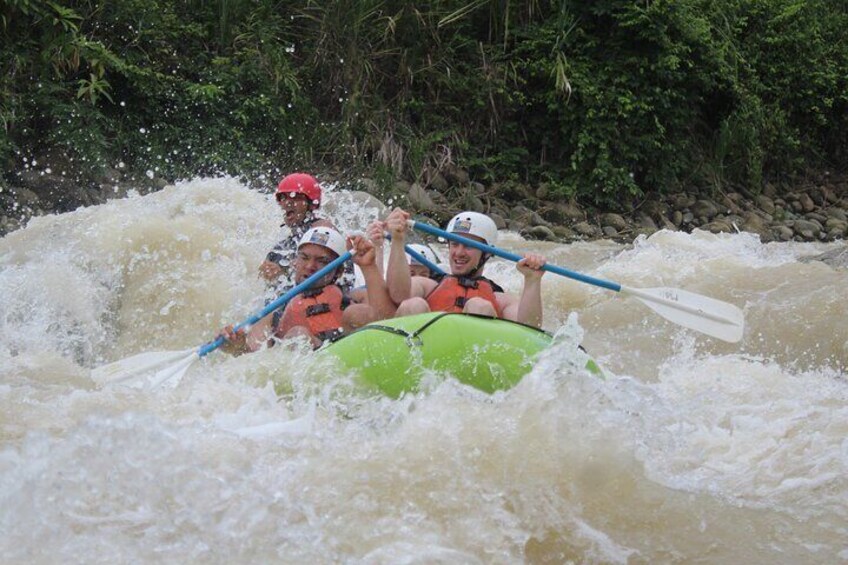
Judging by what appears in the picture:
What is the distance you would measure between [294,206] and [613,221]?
23.4 ft

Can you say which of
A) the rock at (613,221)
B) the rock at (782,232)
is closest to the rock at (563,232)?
the rock at (613,221)

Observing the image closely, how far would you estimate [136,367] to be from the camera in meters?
5.25

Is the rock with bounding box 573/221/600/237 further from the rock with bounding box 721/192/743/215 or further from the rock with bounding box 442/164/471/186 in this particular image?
the rock with bounding box 721/192/743/215

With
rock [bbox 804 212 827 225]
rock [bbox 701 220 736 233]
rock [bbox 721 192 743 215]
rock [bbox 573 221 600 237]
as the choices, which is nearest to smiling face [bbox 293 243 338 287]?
rock [bbox 573 221 600 237]

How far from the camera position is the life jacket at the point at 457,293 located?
5.12 m

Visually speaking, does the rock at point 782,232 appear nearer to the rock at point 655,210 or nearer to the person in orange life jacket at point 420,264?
the rock at point 655,210

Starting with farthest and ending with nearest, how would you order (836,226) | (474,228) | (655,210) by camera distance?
(836,226)
(655,210)
(474,228)

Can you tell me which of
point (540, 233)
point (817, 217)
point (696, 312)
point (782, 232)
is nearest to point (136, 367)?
point (696, 312)

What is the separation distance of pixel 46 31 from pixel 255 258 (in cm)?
471

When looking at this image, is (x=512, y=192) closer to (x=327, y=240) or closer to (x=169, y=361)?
(x=327, y=240)

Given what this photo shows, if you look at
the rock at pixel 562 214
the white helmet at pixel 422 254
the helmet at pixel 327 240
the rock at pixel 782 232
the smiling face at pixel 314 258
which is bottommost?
the rock at pixel 782 232

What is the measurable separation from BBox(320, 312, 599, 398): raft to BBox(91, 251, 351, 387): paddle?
3.12 ft

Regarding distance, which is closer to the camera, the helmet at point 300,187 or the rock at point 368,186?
the helmet at point 300,187

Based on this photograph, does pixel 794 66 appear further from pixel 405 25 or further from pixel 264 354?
pixel 264 354
